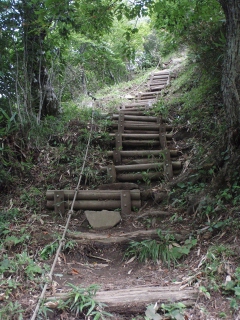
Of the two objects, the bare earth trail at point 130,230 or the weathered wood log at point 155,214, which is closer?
the bare earth trail at point 130,230

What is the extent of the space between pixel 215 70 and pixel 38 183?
3785 mm

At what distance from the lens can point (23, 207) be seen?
436cm

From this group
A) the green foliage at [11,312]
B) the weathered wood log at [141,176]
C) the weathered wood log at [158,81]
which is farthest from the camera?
the weathered wood log at [158,81]

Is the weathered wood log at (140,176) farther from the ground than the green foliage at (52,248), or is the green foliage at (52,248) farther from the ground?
the weathered wood log at (140,176)

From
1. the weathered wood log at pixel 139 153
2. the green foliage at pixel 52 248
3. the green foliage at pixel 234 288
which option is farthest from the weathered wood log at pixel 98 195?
the green foliage at pixel 234 288

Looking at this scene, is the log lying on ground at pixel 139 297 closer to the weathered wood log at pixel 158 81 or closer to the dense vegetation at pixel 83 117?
the dense vegetation at pixel 83 117

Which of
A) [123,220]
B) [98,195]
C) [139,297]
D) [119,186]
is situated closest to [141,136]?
[119,186]

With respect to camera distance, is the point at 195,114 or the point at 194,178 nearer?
the point at 194,178

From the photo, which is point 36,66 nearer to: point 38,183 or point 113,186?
point 38,183

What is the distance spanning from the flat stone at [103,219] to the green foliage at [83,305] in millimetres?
1609

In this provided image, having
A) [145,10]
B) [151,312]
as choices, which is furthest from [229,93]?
[151,312]

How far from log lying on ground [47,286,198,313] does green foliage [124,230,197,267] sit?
0.62 metres

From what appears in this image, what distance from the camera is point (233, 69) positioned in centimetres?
391

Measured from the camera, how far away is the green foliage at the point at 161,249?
3.20 meters
